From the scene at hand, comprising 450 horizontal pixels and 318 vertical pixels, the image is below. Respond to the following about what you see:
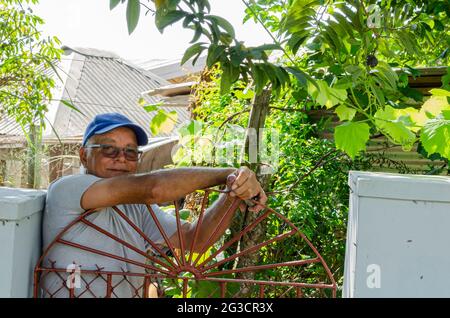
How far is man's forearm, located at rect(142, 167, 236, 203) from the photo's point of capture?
6.27 feet

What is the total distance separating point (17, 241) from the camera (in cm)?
174

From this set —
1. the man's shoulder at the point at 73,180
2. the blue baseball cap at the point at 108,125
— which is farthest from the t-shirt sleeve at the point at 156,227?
the man's shoulder at the point at 73,180

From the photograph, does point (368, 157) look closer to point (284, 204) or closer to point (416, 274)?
point (284, 204)

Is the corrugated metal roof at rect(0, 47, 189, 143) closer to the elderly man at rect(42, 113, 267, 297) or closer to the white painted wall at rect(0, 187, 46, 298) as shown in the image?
the elderly man at rect(42, 113, 267, 297)

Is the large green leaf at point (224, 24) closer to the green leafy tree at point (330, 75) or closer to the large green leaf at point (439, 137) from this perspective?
the green leafy tree at point (330, 75)

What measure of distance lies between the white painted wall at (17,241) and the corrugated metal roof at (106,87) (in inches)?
360

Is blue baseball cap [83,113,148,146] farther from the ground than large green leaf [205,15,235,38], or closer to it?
closer to it

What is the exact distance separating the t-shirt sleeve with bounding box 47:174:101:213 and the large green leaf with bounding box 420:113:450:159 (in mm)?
1152

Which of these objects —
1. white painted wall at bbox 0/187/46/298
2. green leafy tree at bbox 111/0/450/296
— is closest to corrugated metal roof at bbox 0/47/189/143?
green leafy tree at bbox 111/0/450/296

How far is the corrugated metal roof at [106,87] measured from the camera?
39.8ft

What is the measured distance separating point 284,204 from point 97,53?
11.2 metres

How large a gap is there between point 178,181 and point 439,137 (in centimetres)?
91
